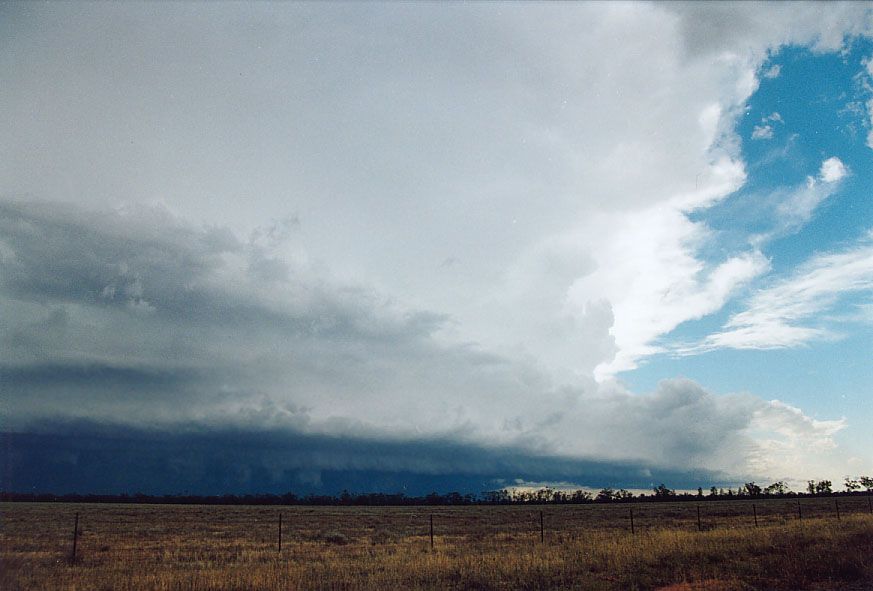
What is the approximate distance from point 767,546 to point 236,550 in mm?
26097

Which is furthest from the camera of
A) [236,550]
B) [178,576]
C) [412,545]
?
[412,545]

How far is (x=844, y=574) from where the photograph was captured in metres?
19.1

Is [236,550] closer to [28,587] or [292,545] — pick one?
[292,545]

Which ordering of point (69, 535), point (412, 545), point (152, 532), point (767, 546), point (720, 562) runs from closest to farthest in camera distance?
point (720, 562) < point (767, 546) < point (412, 545) < point (69, 535) < point (152, 532)

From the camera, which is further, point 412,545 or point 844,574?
point 412,545

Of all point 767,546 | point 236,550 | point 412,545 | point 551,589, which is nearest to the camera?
point 551,589

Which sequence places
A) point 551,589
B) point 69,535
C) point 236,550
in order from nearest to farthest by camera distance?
1. point 551,589
2. point 236,550
3. point 69,535

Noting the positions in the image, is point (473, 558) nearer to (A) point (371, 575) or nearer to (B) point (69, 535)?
(A) point (371, 575)

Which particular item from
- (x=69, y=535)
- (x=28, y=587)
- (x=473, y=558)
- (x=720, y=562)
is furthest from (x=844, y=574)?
(x=69, y=535)

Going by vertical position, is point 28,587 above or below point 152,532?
above

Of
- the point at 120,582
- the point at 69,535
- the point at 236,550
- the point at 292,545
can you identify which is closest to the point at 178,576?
the point at 120,582

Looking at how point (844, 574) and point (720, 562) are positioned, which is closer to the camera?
point (844, 574)

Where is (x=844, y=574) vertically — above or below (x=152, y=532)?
above

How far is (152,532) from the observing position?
45.3 meters
